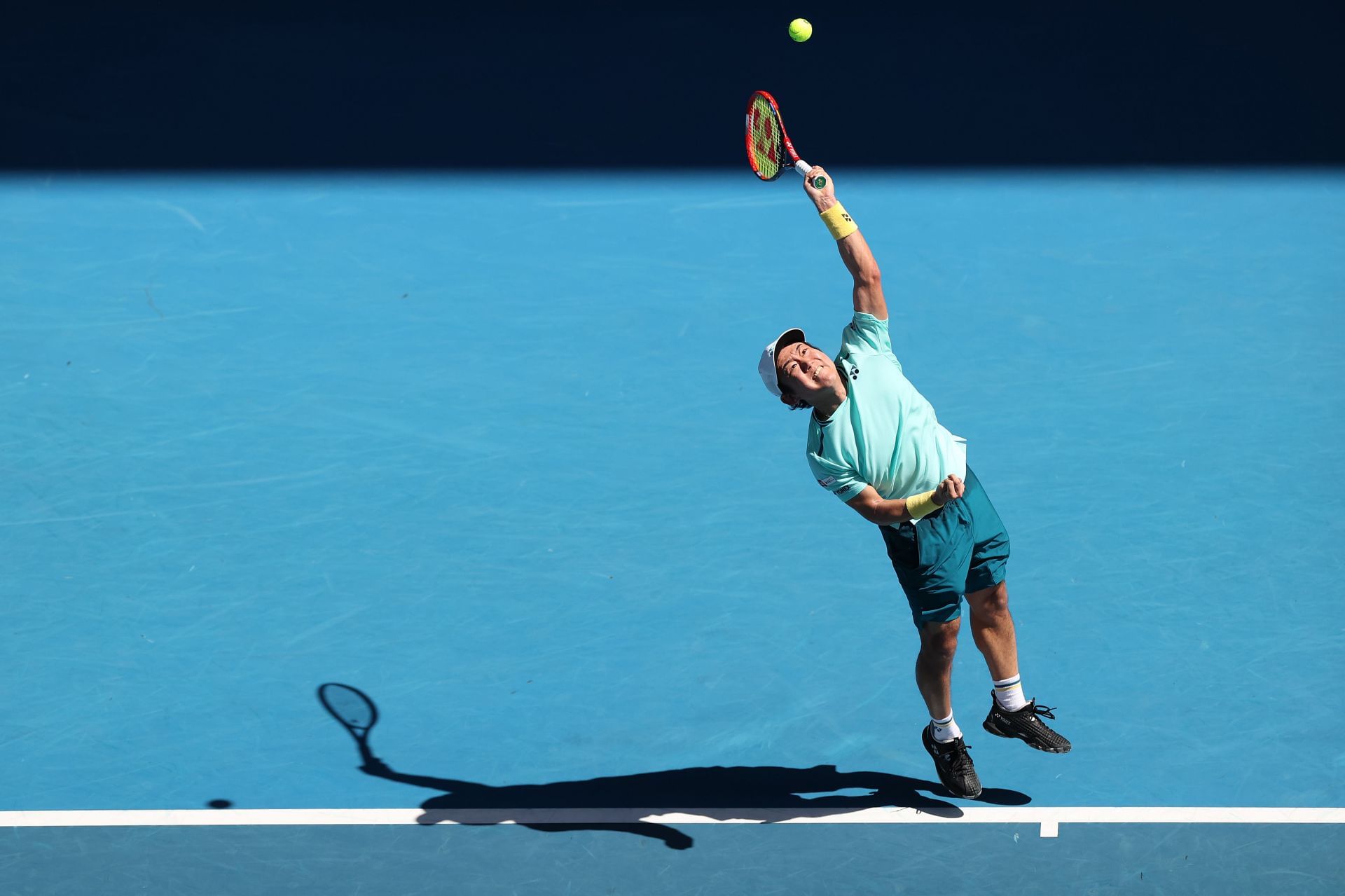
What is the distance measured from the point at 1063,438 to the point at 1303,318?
177cm

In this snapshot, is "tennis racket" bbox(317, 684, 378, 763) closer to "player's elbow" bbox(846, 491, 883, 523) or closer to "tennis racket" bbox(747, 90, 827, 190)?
"player's elbow" bbox(846, 491, 883, 523)

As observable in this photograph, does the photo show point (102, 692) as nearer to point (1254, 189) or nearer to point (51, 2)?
point (51, 2)

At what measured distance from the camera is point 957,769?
695cm

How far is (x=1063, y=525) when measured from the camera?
8.41 meters

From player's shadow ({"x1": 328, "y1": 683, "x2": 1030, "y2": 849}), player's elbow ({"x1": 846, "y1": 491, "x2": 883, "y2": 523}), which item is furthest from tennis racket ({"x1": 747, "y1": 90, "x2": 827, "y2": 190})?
player's shadow ({"x1": 328, "y1": 683, "x2": 1030, "y2": 849})

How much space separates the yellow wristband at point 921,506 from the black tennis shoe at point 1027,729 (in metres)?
1.04

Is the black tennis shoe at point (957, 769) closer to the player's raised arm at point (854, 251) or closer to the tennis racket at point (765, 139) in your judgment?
the player's raised arm at point (854, 251)

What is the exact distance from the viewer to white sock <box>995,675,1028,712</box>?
6.95m

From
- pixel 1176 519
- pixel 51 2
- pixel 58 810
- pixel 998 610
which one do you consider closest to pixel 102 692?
pixel 58 810

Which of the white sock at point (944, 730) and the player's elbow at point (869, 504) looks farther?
the white sock at point (944, 730)

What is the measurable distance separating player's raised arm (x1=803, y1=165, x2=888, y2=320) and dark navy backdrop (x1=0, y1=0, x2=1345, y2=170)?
13.7 feet

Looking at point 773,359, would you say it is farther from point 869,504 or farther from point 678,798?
point 678,798

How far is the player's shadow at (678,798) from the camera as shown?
705 cm

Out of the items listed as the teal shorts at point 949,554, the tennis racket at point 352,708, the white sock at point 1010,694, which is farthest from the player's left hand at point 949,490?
the tennis racket at point 352,708
